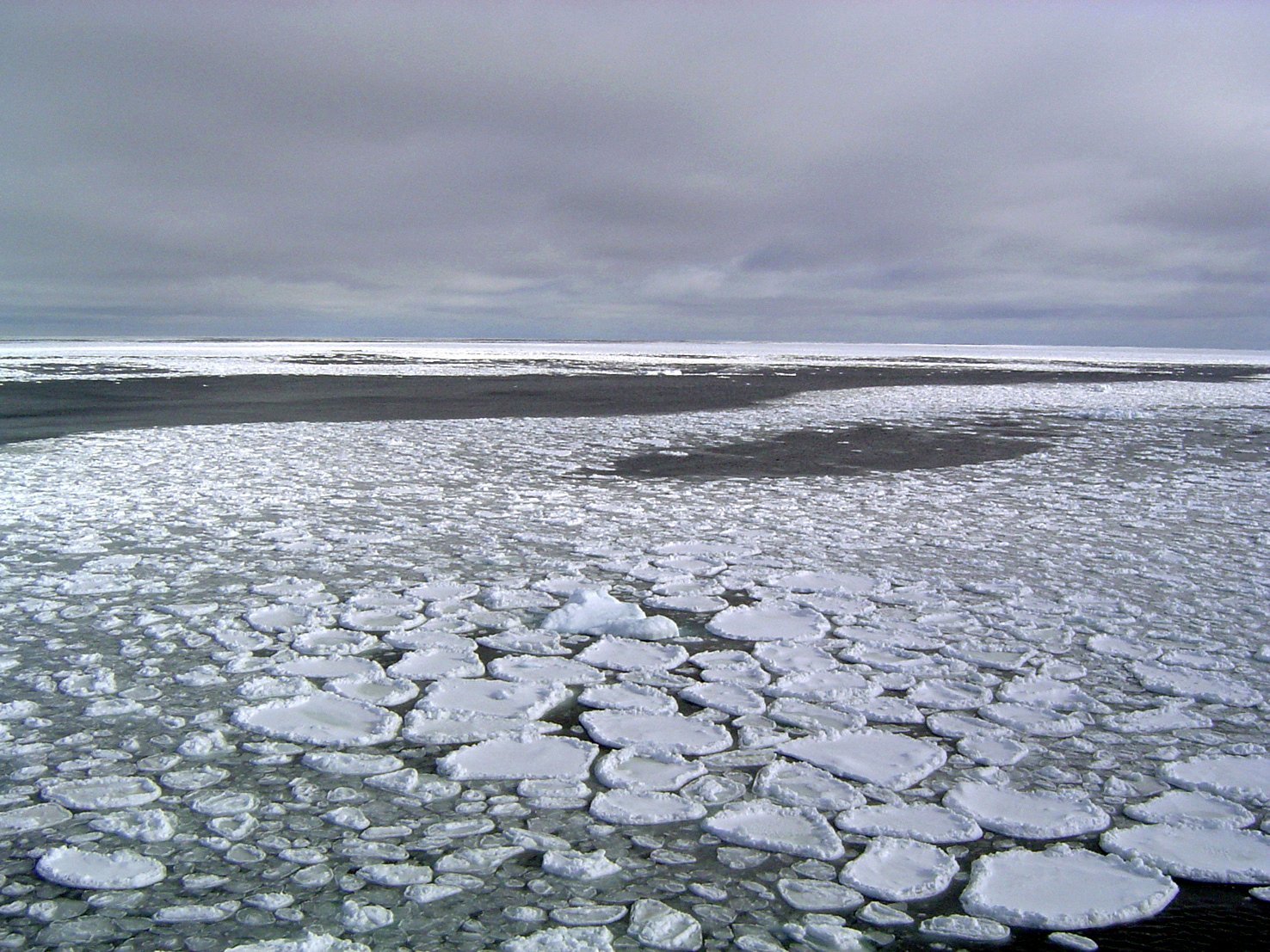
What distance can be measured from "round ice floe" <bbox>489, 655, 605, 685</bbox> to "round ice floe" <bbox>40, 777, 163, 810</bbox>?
138cm

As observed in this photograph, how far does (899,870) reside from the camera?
240cm

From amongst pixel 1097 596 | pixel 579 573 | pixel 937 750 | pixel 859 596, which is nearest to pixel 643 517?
pixel 579 573

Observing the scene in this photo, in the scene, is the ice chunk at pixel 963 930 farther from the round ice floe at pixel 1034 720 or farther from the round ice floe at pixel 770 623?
the round ice floe at pixel 770 623

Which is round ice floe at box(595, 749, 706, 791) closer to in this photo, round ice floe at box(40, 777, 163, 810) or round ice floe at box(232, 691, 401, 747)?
round ice floe at box(232, 691, 401, 747)

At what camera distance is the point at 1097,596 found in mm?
4855

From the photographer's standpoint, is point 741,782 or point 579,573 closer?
point 741,782

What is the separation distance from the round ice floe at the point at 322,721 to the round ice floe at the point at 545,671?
574 millimetres

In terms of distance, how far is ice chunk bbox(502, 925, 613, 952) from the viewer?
2045 mm

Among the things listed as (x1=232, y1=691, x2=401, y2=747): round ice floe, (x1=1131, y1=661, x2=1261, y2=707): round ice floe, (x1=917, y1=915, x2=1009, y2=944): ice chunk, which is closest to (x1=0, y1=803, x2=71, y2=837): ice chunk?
(x1=232, y1=691, x2=401, y2=747): round ice floe

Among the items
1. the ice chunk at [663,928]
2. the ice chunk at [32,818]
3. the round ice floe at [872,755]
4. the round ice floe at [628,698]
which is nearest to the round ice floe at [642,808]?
the ice chunk at [663,928]

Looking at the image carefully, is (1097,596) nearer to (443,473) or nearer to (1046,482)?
(1046,482)

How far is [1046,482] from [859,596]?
15.8 ft

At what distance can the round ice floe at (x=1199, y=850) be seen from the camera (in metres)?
2.39

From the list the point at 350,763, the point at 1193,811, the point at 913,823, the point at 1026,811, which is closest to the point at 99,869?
the point at 350,763
